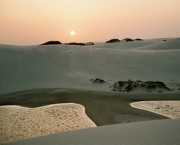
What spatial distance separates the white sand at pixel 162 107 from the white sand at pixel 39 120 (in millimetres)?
2428

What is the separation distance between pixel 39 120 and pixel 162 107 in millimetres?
4667

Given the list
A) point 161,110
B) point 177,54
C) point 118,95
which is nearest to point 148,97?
point 118,95

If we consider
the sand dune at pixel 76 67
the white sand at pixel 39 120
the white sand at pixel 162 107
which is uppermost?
the sand dune at pixel 76 67

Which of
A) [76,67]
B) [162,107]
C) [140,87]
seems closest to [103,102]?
[162,107]

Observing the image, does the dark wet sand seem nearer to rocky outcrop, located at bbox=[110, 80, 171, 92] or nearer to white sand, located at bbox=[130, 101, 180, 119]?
white sand, located at bbox=[130, 101, 180, 119]

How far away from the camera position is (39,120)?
761 cm

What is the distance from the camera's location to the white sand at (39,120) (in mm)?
6445

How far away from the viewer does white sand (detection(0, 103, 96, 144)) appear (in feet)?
21.1

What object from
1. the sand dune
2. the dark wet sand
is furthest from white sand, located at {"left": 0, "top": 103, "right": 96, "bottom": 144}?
the sand dune

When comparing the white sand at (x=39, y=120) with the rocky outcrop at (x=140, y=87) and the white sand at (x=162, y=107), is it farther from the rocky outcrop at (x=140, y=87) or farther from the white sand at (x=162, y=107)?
the rocky outcrop at (x=140, y=87)

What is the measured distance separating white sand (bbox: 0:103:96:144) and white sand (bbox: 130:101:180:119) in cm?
243

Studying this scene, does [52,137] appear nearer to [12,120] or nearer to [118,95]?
[12,120]

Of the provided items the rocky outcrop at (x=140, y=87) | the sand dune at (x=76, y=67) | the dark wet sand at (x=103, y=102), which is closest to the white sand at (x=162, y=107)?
the dark wet sand at (x=103, y=102)

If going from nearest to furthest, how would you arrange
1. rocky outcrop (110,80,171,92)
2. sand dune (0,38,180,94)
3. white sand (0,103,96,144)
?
white sand (0,103,96,144), rocky outcrop (110,80,171,92), sand dune (0,38,180,94)
